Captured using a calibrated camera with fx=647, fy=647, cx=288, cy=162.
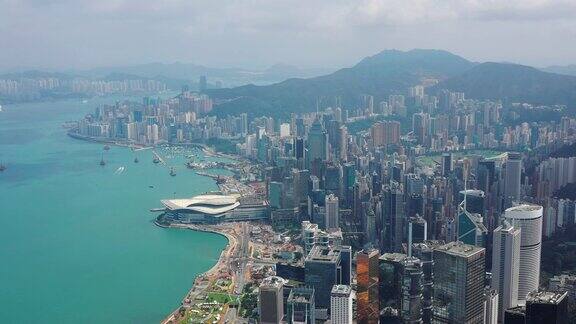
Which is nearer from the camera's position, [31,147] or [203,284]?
[203,284]

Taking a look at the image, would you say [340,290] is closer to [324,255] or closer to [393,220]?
[324,255]

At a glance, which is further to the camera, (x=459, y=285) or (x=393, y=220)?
(x=393, y=220)

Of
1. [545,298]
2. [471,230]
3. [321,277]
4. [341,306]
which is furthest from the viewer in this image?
[471,230]

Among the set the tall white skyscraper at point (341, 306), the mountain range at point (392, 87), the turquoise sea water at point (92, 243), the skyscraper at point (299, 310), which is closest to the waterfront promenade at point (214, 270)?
the turquoise sea water at point (92, 243)

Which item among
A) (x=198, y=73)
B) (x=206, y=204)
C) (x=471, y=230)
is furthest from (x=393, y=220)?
(x=198, y=73)

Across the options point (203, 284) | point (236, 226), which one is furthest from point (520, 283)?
point (236, 226)

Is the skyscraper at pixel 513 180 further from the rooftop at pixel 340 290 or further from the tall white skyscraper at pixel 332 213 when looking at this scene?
the rooftop at pixel 340 290

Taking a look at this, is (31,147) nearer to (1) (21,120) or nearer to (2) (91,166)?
(2) (91,166)
